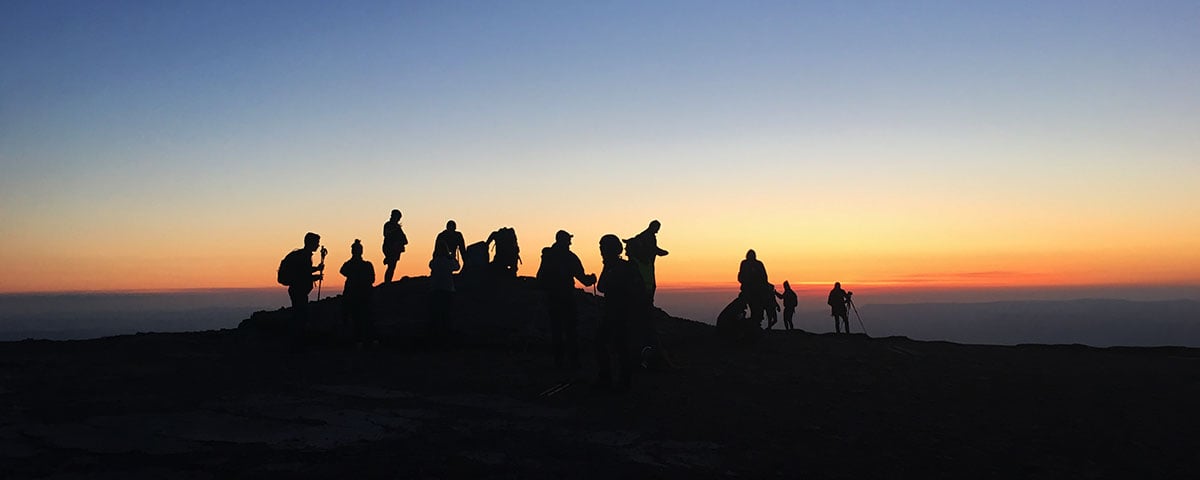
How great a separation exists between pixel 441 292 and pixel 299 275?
7.61 feet

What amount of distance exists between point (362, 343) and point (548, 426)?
264 inches

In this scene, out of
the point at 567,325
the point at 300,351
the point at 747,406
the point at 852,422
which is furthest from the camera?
the point at 300,351

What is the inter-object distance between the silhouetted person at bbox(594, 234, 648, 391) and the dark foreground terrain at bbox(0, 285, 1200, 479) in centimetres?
33

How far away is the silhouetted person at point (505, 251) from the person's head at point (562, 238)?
24.3 ft

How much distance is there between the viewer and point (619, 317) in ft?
31.2

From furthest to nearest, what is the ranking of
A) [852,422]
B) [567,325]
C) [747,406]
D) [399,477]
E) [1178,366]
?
[1178,366] < [567,325] < [747,406] < [852,422] < [399,477]

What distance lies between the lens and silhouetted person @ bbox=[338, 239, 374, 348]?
12.7 metres

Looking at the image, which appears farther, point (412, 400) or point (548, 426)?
point (412, 400)

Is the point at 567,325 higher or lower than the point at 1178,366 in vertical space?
higher

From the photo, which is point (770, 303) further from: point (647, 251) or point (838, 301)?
point (838, 301)

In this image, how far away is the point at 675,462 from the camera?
6363 mm

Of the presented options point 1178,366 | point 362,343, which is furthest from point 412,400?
point 1178,366

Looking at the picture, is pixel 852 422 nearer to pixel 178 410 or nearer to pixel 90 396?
pixel 178 410

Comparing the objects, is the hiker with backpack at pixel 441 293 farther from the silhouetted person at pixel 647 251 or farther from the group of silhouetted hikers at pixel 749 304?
the group of silhouetted hikers at pixel 749 304
